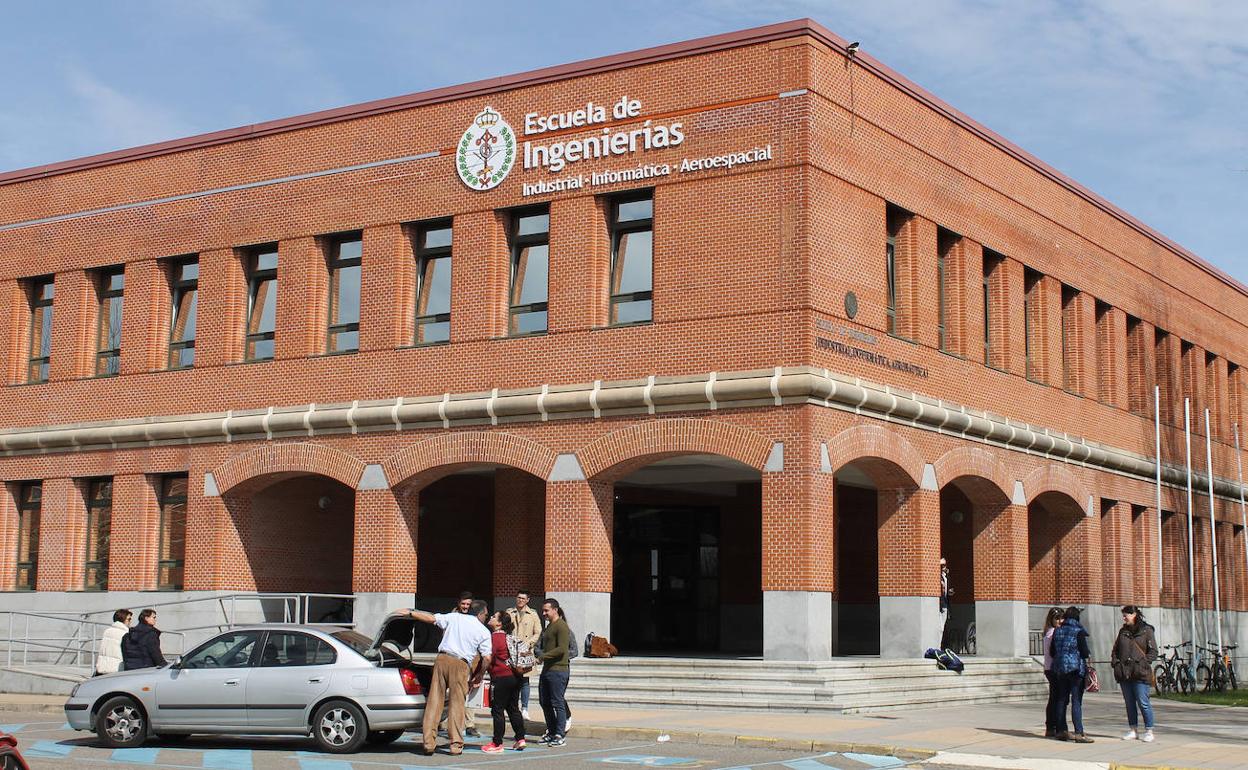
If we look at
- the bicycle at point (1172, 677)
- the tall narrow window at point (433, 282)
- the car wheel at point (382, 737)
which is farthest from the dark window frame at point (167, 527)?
the bicycle at point (1172, 677)

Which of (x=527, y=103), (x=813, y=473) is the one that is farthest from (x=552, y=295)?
(x=813, y=473)

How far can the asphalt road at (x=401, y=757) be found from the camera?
53.6 feet

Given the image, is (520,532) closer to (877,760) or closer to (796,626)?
(796,626)

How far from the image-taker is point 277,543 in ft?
101

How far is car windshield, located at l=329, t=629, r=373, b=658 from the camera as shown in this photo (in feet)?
59.1

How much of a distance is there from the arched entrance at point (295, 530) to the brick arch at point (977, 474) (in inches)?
455

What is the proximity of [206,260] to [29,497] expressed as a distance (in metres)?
6.84

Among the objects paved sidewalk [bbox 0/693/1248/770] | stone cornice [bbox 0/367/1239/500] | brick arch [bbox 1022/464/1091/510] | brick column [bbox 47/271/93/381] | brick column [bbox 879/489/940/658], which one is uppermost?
brick column [bbox 47/271/93/381]

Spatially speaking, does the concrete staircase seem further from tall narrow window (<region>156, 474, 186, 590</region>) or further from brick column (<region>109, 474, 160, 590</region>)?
brick column (<region>109, 474, 160, 590</region>)

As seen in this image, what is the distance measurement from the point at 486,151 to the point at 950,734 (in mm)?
13658

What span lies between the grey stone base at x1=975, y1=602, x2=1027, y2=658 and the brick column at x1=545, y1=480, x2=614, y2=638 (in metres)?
8.00

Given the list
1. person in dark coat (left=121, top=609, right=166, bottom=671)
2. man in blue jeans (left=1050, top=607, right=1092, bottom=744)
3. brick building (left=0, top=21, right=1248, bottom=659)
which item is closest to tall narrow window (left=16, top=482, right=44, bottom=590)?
brick building (left=0, top=21, right=1248, bottom=659)

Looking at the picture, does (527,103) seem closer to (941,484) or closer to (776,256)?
(776,256)

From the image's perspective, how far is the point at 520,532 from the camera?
29047mm
